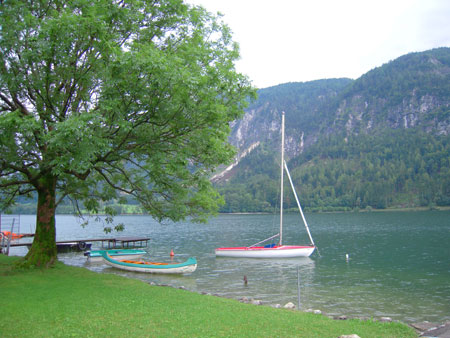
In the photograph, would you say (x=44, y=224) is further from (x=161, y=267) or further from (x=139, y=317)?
(x=139, y=317)

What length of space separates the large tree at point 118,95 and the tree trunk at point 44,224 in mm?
60

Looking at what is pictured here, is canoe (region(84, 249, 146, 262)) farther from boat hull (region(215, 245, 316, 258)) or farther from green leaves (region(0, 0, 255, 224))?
green leaves (region(0, 0, 255, 224))

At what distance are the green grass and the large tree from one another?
516 cm

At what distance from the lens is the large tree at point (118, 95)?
13562 mm

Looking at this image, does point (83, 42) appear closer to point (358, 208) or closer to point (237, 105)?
point (237, 105)

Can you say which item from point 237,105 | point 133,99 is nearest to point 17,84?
point 133,99

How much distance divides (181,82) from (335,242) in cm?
5415

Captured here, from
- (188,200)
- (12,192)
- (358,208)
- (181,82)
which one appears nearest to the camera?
(181,82)

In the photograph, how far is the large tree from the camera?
13562 millimetres

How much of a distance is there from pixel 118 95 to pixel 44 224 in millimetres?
11346

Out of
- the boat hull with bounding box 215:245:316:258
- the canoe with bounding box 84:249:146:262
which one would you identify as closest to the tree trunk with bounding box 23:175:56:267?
the canoe with bounding box 84:249:146:262

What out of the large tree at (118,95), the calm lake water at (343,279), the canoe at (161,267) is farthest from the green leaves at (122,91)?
the canoe at (161,267)

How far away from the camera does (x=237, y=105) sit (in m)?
17.8

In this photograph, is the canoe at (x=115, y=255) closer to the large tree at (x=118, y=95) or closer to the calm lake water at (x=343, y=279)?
the calm lake water at (x=343, y=279)
